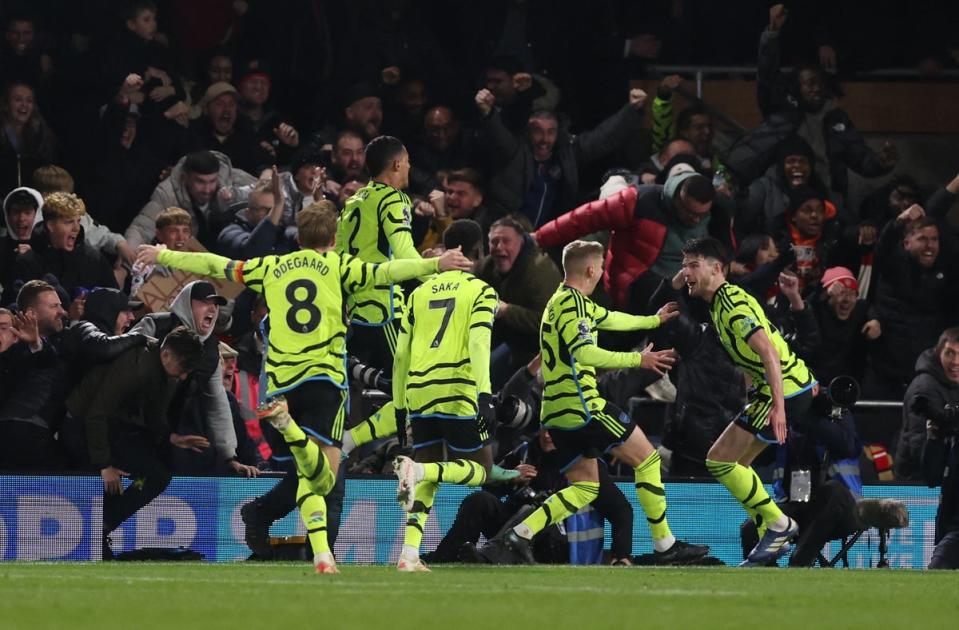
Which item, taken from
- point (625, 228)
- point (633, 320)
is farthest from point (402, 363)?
point (625, 228)

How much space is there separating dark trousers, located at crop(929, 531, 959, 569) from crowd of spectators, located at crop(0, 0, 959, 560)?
1081 mm

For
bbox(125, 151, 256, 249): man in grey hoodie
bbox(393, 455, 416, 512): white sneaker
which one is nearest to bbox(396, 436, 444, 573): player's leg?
bbox(393, 455, 416, 512): white sneaker

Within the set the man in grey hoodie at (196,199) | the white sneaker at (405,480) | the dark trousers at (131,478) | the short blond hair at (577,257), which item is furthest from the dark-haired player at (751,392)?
the man in grey hoodie at (196,199)

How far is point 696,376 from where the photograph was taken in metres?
13.9

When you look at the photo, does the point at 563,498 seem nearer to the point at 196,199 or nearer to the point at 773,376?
the point at 773,376

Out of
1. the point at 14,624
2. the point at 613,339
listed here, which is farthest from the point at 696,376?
the point at 14,624

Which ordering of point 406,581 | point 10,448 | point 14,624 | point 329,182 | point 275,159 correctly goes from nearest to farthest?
1. point 14,624
2. point 406,581
3. point 10,448
4. point 329,182
5. point 275,159

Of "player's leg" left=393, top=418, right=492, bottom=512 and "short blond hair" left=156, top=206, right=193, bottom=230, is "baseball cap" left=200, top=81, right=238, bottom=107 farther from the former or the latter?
"player's leg" left=393, top=418, right=492, bottom=512

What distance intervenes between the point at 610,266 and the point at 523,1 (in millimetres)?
3891

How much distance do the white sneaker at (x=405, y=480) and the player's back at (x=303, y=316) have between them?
779 mm

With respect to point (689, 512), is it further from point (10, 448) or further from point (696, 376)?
point (10, 448)

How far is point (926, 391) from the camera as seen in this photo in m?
13.7

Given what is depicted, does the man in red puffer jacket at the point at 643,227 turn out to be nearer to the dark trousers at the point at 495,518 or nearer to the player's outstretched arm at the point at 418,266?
the dark trousers at the point at 495,518

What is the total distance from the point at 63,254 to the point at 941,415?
6.46 metres
